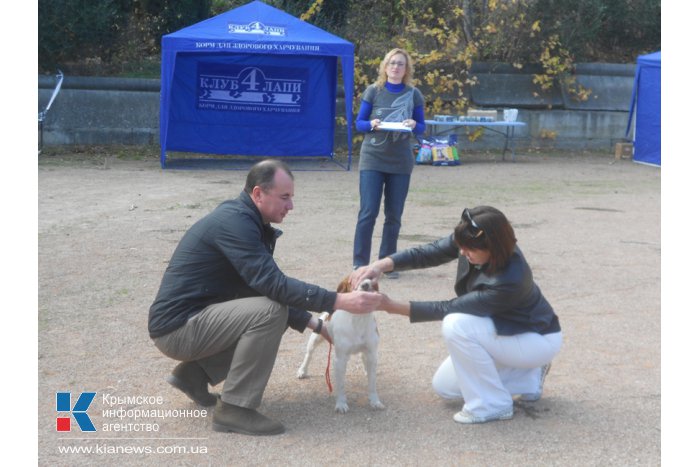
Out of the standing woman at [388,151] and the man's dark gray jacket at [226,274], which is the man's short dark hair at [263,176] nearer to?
the man's dark gray jacket at [226,274]

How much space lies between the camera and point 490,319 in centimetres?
447

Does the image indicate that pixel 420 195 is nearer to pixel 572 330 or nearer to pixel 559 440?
pixel 572 330

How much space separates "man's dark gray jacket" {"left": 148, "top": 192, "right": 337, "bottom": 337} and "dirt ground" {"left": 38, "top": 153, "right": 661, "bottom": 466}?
61cm

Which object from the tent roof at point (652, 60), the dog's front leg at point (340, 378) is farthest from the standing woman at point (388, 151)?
the tent roof at point (652, 60)

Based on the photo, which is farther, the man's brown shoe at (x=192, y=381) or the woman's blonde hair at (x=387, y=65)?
the woman's blonde hair at (x=387, y=65)

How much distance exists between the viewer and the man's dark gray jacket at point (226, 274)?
4.24m

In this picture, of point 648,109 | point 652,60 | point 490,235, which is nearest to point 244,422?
point 490,235

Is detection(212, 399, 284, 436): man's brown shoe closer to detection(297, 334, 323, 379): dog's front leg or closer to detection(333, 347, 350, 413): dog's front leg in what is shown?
detection(333, 347, 350, 413): dog's front leg

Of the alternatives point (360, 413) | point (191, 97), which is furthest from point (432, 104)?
point (360, 413)

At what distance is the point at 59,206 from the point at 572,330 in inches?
290

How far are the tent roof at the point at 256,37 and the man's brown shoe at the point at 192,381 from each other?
11.0 meters

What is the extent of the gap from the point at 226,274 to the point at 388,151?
3.31 m

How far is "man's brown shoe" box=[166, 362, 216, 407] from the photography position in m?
4.60

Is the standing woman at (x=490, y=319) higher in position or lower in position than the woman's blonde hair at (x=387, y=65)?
lower
